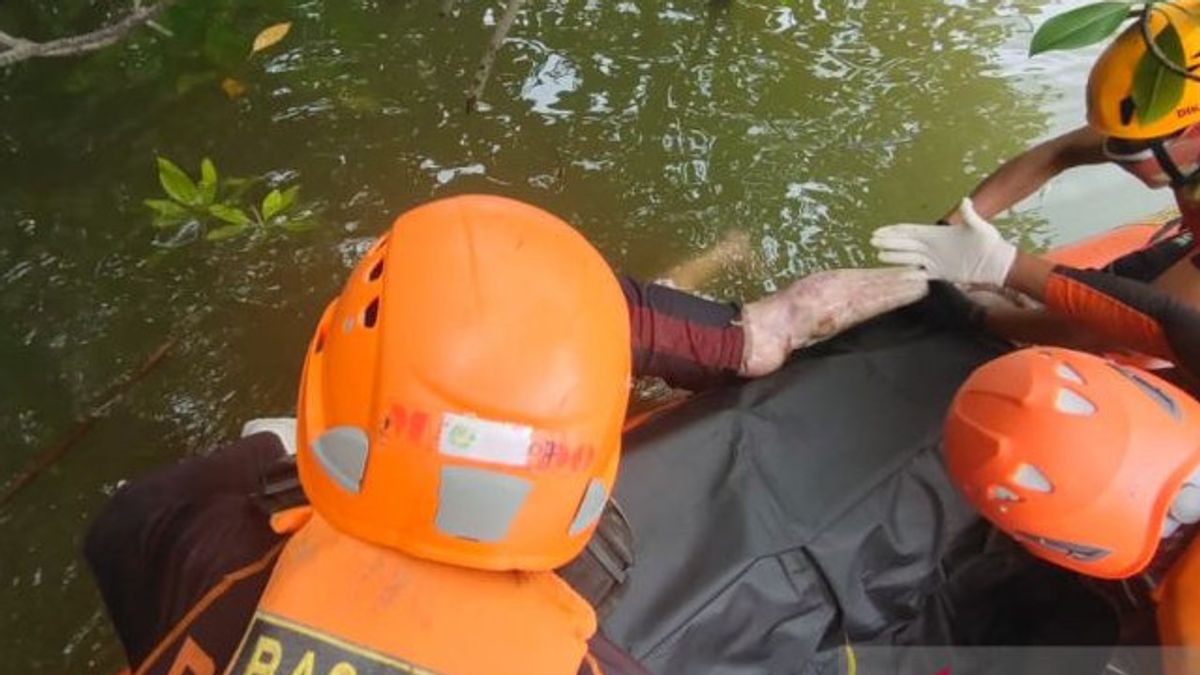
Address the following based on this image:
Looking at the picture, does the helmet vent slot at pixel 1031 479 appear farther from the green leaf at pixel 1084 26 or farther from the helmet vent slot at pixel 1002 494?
the green leaf at pixel 1084 26

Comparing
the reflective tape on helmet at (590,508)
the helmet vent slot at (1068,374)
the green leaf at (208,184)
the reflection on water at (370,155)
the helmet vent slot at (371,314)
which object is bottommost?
the reflection on water at (370,155)

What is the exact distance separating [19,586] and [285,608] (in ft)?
4.29

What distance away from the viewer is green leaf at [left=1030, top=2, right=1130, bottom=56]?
45.8 inches

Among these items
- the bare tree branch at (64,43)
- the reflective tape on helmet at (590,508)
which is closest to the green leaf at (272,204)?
the bare tree branch at (64,43)

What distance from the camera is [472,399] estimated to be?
1.04 metres

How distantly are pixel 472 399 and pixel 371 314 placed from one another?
0.17 metres

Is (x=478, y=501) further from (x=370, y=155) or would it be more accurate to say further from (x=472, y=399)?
(x=370, y=155)

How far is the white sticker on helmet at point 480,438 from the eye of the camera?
3.42 feet

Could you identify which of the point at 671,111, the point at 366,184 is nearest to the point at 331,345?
the point at 366,184

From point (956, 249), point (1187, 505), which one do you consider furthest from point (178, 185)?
point (1187, 505)

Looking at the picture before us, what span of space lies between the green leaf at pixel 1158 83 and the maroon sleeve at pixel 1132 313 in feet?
1.33

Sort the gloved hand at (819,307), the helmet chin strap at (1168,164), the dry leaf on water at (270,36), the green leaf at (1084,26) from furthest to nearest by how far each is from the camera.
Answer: the dry leaf on water at (270,36)
the helmet chin strap at (1168,164)
the gloved hand at (819,307)
the green leaf at (1084,26)

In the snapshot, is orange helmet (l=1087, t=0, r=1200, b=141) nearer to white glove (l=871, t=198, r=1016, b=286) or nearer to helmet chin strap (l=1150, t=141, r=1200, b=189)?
helmet chin strap (l=1150, t=141, r=1200, b=189)

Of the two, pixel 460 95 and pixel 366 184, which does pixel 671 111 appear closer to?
pixel 460 95
